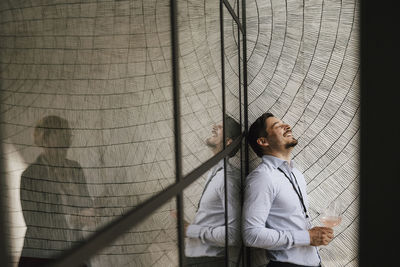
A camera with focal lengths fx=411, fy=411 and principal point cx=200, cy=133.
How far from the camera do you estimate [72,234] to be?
1.56 ft

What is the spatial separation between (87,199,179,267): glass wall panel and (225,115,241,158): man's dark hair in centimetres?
90

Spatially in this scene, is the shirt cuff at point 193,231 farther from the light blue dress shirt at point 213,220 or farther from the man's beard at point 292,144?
the man's beard at point 292,144

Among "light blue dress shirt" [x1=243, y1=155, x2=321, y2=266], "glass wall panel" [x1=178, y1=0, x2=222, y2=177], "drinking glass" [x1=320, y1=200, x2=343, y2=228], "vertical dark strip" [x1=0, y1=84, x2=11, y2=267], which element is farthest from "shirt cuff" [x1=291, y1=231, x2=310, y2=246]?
"vertical dark strip" [x1=0, y1=84, x2=11, y2=267]

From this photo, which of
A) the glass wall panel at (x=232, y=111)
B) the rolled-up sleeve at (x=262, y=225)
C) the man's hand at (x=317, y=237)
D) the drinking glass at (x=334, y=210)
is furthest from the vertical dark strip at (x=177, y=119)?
the drinking glass at (x=334, y=210)

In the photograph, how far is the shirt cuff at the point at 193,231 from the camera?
42.0 inches

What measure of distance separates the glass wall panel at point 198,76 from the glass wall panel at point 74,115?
0.23m

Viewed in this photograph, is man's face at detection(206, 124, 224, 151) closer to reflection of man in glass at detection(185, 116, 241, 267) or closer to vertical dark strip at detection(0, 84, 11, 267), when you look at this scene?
reflection of man in glass at detection(185, 116, 241, 267)

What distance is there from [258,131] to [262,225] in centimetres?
57

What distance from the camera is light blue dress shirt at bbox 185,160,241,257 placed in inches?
45.8

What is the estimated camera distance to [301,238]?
6.88 feet

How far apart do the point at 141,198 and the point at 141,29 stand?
0.94 feet

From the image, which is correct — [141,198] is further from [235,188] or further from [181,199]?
[235,188]

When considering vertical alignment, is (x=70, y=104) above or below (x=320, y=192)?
above
